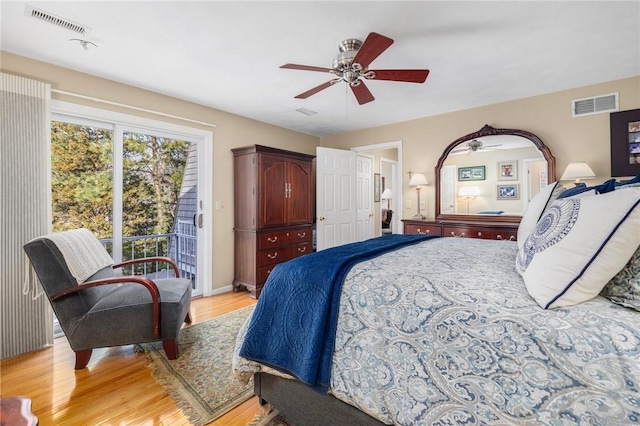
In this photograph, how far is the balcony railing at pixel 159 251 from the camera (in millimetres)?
3299

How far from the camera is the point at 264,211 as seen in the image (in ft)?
12.3

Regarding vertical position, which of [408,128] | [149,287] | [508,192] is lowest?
[149,287]

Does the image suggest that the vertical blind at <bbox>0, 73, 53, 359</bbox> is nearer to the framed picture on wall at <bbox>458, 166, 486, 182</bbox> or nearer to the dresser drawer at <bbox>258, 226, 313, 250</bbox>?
the dresser drawer at <bbox>258, 226, 313, 250</bbox>

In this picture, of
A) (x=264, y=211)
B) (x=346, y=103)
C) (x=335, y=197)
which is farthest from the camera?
(x=335, y=197)

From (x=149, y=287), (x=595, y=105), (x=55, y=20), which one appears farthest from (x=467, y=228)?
(x=55, y=20)

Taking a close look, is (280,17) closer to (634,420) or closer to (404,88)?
(404,88)

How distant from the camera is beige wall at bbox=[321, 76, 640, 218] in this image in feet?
9.79

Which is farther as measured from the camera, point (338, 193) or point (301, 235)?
point (338, 193)

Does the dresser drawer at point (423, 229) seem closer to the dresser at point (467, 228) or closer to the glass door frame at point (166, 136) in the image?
the dresser at point (467, 228)

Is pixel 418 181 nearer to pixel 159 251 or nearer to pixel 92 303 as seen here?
pixel 159 251

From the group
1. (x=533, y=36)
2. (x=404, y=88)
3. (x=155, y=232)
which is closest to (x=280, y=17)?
(x=404, y=88)

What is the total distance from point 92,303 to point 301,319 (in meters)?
1.81

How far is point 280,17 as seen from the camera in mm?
1944

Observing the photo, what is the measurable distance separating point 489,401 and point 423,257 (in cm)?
83
